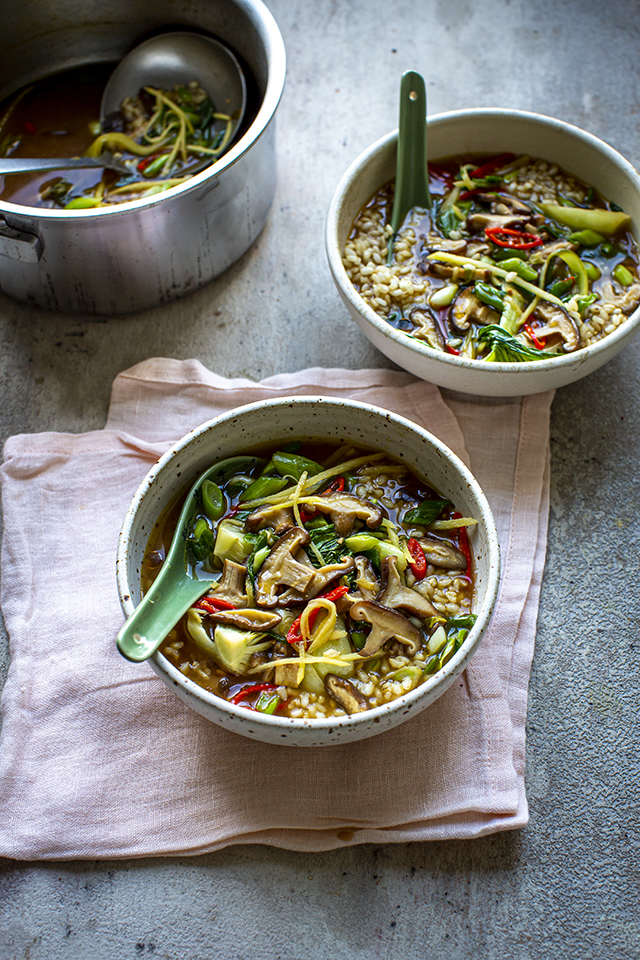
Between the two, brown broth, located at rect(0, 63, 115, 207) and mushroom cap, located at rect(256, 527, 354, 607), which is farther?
brown broth, located at rect(0, 63, 115, 207)

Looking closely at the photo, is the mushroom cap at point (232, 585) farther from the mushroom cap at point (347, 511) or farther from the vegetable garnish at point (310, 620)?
the mushroom cap at point (347, 511)

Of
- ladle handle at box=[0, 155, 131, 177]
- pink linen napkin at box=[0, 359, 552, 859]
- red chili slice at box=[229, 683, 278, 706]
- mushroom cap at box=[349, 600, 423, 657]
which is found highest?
ladle handle at box=[0, 155, 131, 177]

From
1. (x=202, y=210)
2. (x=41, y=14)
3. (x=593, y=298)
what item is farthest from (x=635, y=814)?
(x=41, y=14)

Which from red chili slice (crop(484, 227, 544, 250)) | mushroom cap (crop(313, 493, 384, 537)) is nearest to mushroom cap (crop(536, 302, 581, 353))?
red chili slice (crop(484, 227, 544, 250))

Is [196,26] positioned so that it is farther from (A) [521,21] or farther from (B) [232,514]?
(B) [232,514]

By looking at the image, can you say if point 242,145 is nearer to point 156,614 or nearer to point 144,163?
point 144,163

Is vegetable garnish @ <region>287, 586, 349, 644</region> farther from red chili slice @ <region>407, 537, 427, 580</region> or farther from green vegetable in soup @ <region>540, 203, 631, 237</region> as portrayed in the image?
green vegetable in soup @ <region>540, 203, 631, 237</region>

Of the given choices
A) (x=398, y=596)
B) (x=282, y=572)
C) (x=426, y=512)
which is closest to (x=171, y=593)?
(x=282, y=572)

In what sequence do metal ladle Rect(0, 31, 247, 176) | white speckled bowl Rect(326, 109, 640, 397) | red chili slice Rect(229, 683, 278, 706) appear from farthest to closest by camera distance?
metal ladle Rect(0, 31, 247, 176) → white speckled bowl Rect(326, 109, 640, 397) → red chili slice Rect(229, 683, 278, 706)

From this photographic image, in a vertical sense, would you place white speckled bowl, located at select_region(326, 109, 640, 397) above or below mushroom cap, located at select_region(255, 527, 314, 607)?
above
